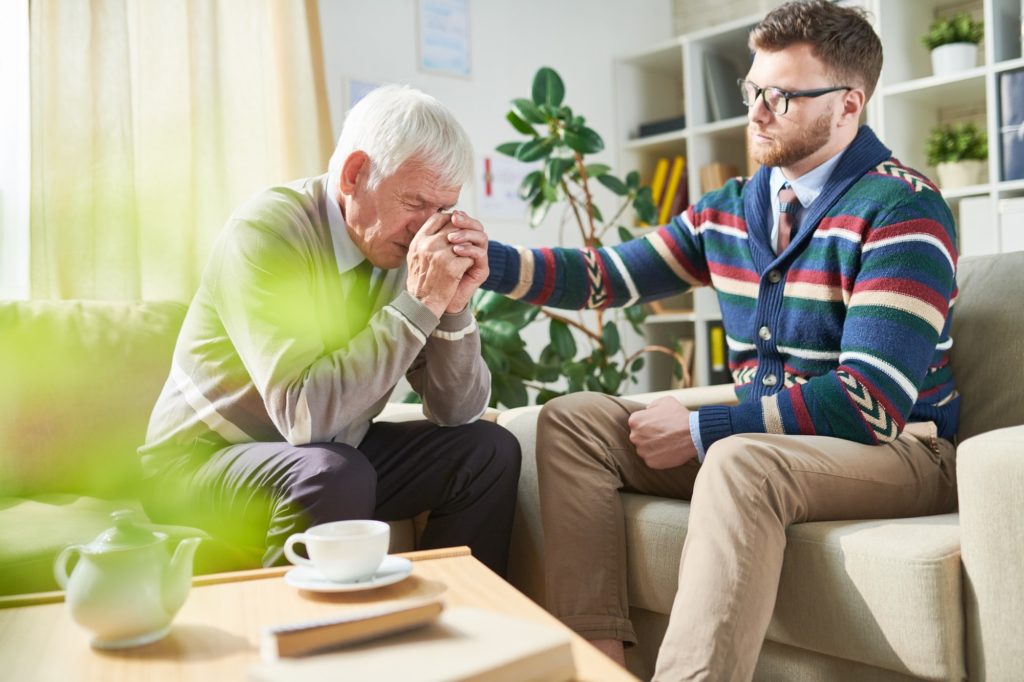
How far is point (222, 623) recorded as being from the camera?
84cm

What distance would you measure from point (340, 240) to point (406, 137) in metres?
0.21

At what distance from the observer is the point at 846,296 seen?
1.39 m

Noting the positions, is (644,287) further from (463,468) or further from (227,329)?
(227,329)

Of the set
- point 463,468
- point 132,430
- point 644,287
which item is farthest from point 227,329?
point 644,287

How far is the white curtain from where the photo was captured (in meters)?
2.13

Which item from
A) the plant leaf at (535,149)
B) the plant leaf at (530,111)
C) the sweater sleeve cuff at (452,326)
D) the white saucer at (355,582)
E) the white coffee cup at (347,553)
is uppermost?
the plant leaf at (530,111)

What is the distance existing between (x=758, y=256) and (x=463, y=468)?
2.02 feet

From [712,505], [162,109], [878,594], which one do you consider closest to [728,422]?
[712,505]

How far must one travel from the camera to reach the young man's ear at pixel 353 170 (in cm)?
142

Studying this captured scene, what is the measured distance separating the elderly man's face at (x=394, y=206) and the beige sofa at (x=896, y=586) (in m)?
0.57

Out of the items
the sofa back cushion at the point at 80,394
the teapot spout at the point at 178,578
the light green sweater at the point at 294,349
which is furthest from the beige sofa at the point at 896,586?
the sofa back cushion at the point at 80,394

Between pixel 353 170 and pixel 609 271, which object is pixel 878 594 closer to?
pixel 609 271

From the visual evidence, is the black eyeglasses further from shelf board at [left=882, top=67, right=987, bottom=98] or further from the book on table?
shelf board at [left=882, top=67, right=987, bottom=98]

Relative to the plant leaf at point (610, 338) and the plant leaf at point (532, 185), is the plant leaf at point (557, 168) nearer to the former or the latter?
the plant leaf at point (532, 185)
